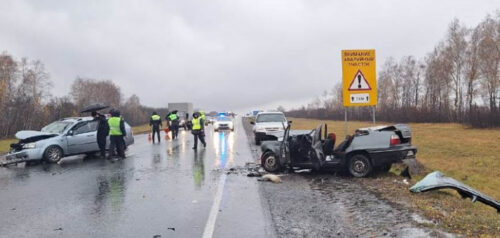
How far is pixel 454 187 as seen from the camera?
22.3ft

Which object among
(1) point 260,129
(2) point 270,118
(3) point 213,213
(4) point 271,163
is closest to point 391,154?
(4) point 271,163

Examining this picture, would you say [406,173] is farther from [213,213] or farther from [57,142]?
[57,142]

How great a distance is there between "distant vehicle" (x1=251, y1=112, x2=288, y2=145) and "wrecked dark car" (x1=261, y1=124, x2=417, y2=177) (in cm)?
817

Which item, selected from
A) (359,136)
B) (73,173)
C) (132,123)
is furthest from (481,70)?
(73,173)

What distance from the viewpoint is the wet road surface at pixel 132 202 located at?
534cm

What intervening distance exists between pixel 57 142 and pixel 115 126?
204cm

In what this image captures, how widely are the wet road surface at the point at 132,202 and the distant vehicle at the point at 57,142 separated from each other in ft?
3.58

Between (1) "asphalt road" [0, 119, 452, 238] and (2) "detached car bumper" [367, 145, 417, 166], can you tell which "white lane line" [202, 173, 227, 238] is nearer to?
(1) "asphalt road" [0, 119, 452, 238]

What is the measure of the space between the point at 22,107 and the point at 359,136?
2748 cm

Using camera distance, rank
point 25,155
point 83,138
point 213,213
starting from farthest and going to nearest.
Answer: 1. point 83,138
2. point 25,155
3. point 213,213

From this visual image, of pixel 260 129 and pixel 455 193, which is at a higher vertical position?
pixel 260 129

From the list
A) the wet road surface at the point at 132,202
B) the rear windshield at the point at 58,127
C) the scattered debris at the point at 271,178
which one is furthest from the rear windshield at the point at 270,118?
the scattered debris at the point at 271,178

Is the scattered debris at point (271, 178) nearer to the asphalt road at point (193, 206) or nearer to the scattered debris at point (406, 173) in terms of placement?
the asphalt road at point (193, 206)

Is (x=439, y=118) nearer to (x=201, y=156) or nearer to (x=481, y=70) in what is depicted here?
(x=481, y=70)
